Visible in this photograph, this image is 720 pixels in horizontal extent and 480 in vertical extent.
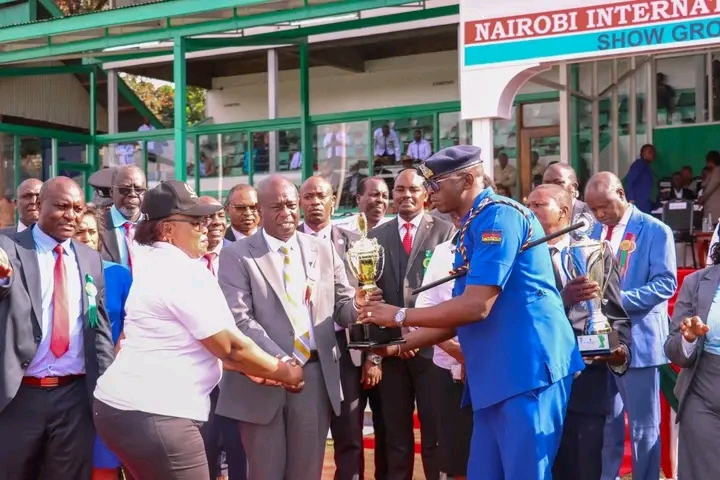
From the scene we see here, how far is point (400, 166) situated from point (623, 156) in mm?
3697

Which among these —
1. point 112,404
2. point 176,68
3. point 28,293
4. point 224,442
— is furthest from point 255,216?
point 176,68

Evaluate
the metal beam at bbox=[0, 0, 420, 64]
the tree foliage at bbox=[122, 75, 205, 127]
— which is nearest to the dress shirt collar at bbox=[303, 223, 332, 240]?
the metal beam at bbox=[0, 0, 420, 64]

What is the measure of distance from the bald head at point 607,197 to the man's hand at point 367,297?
2.03 metres

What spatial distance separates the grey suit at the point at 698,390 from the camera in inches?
220

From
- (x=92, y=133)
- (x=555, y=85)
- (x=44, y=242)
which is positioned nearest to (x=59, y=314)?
(x=44, y=242)

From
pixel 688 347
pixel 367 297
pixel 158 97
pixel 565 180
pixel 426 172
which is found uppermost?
pixel 158 97

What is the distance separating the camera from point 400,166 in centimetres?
1662

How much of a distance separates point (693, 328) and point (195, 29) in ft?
36.6

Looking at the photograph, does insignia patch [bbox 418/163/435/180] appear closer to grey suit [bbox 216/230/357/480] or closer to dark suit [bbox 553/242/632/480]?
dark suit [bbox 553/242/632/480]

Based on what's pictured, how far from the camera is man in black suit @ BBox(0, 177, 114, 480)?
208 inches

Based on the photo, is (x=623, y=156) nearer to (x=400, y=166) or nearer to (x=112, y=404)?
(x=400, y=166)

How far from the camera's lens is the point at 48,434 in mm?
5387

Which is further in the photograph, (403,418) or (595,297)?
(403,418)

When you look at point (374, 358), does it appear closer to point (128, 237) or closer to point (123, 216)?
point (128, 237)
